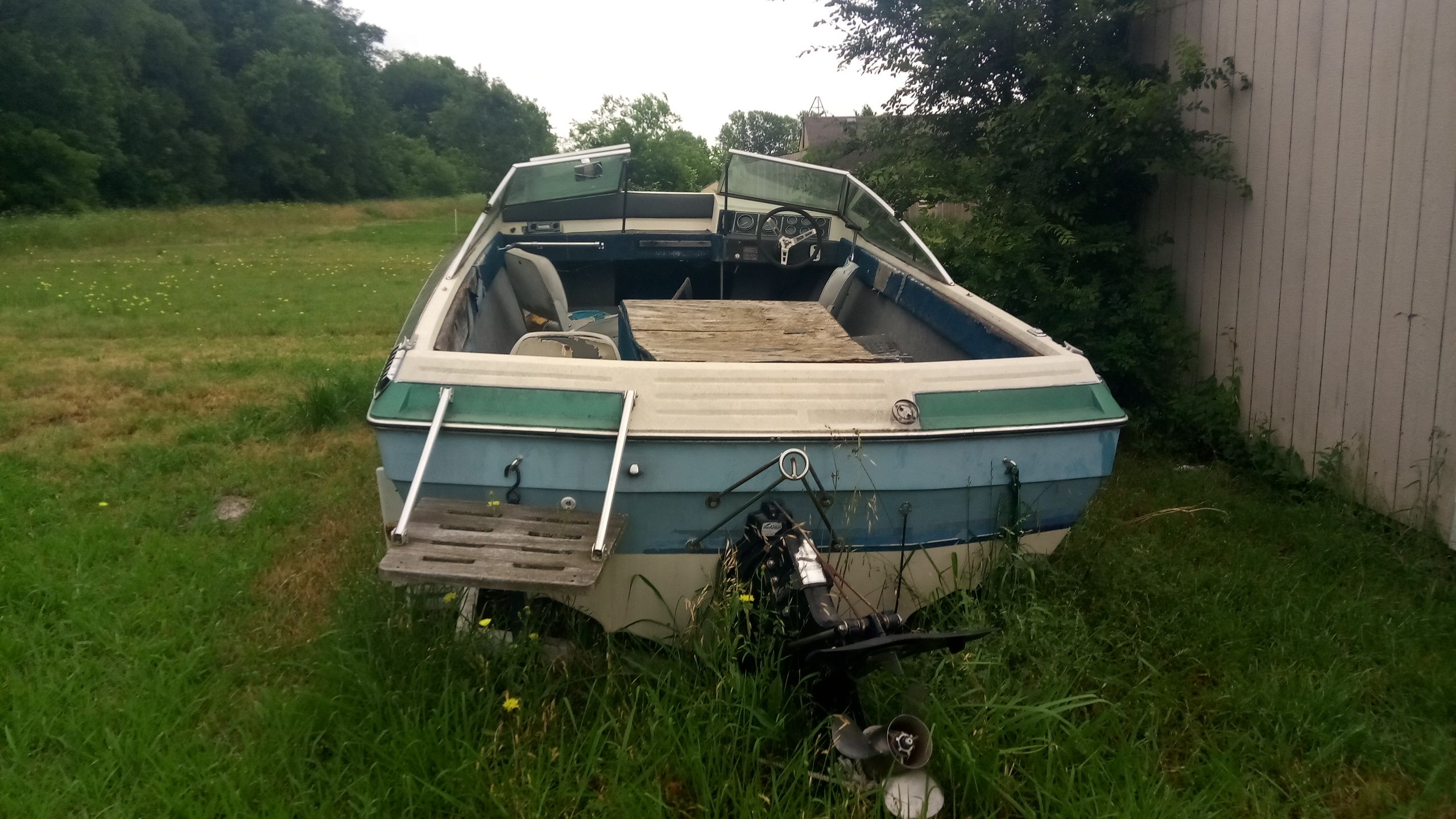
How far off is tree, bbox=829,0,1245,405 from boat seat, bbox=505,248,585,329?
225 centimetres

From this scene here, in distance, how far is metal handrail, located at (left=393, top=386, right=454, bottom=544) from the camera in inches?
97.0

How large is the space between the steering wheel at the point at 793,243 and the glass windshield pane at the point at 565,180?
0.97 metres

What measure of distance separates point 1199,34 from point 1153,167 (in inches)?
32.8

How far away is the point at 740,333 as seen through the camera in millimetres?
3951

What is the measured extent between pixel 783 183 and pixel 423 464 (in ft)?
13.0

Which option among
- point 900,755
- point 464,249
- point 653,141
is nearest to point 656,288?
point 464,249

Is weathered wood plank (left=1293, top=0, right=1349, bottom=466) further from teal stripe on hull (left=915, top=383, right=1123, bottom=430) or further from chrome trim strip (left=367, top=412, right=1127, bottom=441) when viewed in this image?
chrome trim strip (left=367, top=412, right=1127, bottom=441)

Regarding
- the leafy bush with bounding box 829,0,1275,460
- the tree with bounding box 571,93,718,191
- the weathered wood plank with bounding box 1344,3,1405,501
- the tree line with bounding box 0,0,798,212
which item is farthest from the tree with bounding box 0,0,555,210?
the weathered wood plank with bounding box 1344,3,1405,501

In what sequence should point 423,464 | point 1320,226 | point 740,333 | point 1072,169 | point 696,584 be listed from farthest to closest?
1. point 1072,169
2. point 1320,226
3. point 740,333
4. point 696,584
5. point 423,464

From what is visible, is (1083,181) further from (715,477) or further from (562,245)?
(715,477)

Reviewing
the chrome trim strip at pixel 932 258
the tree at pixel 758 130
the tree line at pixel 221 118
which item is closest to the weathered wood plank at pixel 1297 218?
the chrome trim strip at pixel 932 258

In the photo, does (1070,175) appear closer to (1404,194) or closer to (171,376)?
(1404,194)

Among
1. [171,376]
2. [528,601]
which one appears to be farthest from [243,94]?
[528,601]

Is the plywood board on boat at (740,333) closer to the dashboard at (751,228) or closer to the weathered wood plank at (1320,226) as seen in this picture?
the dashboard at (751,228)
